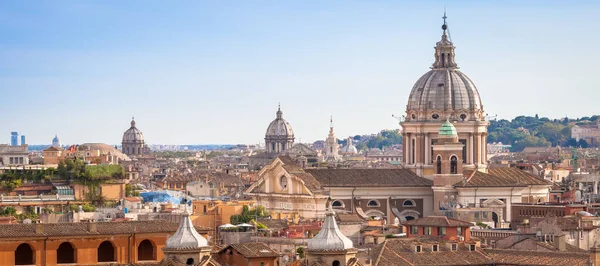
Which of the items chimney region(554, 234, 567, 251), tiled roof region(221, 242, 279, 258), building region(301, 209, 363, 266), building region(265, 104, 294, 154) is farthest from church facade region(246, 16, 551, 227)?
building region(265, 104, 294, 154)

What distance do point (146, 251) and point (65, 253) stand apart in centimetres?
194

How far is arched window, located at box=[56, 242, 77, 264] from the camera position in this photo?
49.7 meters

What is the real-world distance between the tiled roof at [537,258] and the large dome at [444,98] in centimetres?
3168

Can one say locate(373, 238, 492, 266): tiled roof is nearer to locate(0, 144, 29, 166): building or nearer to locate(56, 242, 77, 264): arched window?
locate(56, 242, 77, 264): arched window

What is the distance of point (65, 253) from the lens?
4991 cm

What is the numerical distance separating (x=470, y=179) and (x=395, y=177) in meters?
3.18

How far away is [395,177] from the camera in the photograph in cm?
9031

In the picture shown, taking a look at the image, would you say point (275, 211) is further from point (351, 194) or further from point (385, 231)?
point (385, 231)

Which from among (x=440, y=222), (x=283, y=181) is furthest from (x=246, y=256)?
(x=283, y=181)

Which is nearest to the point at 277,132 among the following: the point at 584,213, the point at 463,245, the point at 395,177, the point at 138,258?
the point at 395,177

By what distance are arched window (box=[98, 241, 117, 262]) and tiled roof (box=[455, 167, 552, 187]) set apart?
4042 centimetres

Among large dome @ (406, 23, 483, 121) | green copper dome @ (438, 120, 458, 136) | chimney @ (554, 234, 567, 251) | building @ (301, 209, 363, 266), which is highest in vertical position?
large dome @ (406, 23, 483, 121)

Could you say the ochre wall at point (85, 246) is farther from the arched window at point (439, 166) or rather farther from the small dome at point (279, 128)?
the small dome at point (279, 128)

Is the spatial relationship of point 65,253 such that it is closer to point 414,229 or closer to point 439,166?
point 414,229
